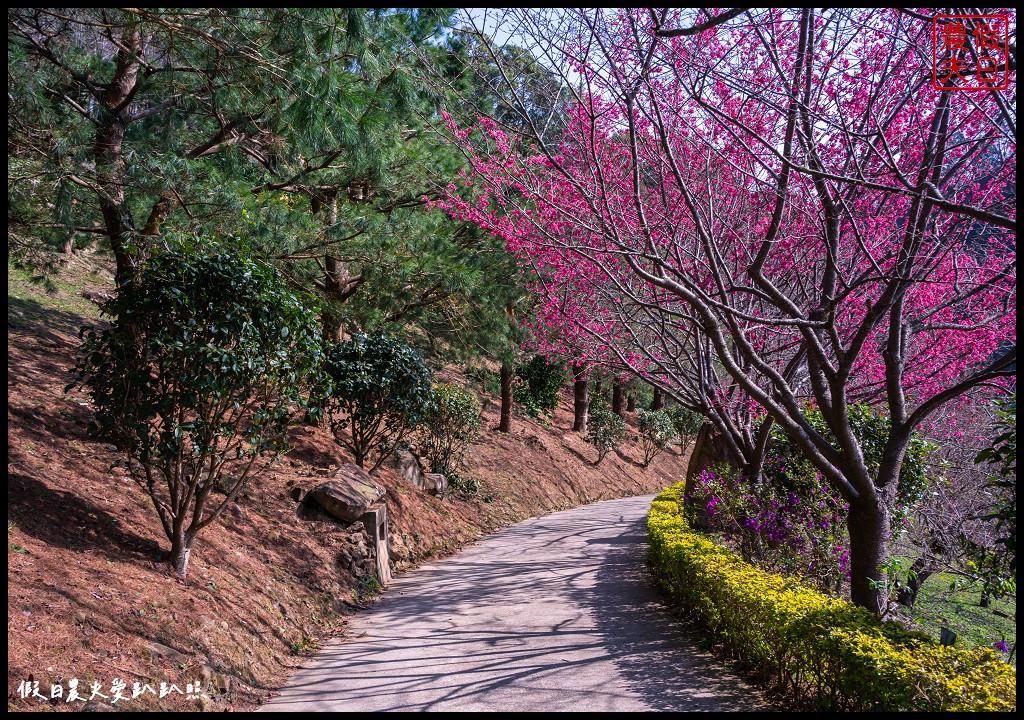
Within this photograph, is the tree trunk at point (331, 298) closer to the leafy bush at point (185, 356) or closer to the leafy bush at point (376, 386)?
the leafy bush at point (376, 386)

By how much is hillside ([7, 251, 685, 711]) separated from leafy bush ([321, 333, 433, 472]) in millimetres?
710

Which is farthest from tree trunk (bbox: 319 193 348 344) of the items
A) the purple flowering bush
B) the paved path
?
the purple flowering bush

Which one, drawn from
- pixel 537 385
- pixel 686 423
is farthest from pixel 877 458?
pixel 686 423

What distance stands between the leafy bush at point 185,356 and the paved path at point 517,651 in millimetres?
1725

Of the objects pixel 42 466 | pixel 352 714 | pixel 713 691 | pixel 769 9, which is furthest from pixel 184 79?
pixel 713 691

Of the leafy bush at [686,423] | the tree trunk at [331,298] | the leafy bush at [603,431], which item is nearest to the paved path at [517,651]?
the tree trunk at [331,298]

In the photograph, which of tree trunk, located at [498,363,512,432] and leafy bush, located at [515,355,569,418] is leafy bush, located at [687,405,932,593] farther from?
leafy bush, located at [515,355,569,418]

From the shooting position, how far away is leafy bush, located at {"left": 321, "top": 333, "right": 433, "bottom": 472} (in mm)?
8945

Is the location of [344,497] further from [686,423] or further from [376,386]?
[686,423]

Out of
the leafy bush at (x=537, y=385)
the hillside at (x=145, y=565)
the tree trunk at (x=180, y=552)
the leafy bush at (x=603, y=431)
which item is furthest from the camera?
the leafy bush at (x=603, y=431)

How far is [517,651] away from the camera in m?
5.12

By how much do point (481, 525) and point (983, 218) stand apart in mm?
9057

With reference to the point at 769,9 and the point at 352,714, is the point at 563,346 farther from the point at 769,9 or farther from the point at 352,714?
the point at 352,714

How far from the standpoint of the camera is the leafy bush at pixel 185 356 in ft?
Answer: 15.6
